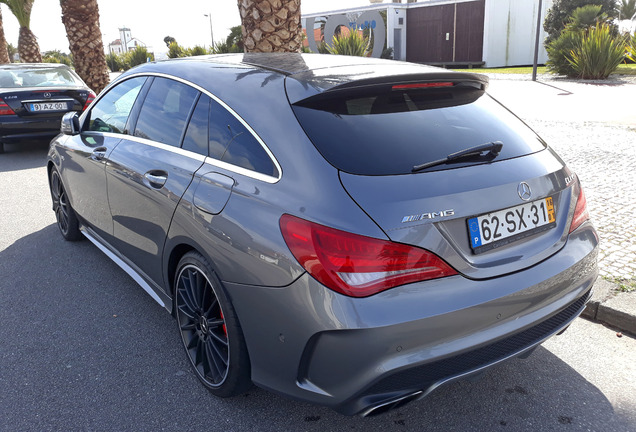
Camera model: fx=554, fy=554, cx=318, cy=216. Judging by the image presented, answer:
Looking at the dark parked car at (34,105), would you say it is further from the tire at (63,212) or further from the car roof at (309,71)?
the car roof at (309,71)

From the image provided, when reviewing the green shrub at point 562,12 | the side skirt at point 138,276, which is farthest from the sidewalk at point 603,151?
the green shrub at point 562,12

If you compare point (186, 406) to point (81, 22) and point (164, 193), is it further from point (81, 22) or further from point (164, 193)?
point (81, 22)

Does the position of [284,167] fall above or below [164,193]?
above

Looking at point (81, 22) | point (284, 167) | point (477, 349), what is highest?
point (81, 22)

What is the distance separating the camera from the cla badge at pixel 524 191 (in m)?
2.35

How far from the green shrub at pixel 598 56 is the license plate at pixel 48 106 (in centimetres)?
1734

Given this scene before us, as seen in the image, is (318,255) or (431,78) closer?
(318,255)

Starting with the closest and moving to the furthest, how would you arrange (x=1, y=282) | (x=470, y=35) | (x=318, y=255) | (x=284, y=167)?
1. (x=318, y=255)
2. (x=284, y=167)
3. (x=1, y=282)
4. (x=470, y=35)

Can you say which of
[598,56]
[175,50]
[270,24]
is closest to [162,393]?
[270,24]

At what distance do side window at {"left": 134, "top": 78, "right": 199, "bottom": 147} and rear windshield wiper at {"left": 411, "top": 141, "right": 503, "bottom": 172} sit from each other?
1403mm

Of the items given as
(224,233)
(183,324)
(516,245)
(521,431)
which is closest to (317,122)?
(224,233)

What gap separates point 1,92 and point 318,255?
9.28m

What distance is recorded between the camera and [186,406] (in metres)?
2.77

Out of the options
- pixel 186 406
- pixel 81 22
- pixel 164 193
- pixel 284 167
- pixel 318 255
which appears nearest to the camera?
pixel 318 255
